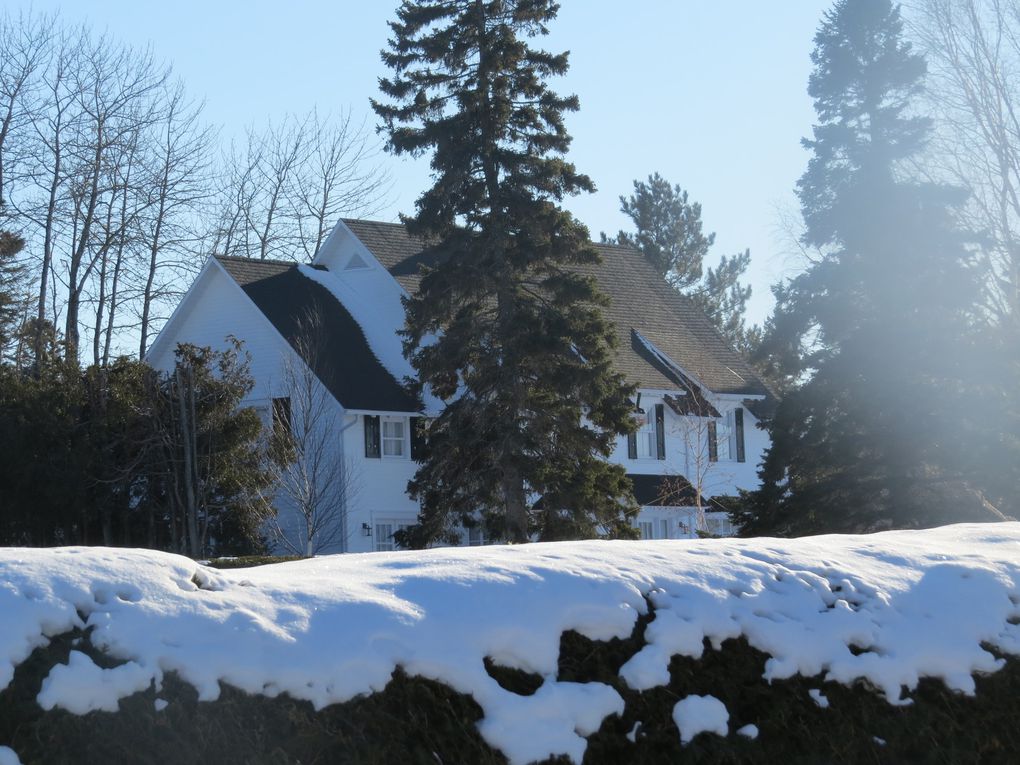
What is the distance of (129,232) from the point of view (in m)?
41.8

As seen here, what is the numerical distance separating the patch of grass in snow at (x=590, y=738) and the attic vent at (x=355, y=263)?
29.9 metres

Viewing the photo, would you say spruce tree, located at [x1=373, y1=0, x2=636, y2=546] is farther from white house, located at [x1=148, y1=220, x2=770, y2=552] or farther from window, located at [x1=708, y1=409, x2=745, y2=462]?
window, located at [x1=708, y1=409, x2=745, y2=462]

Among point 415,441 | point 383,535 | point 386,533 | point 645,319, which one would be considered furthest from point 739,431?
point 383,535

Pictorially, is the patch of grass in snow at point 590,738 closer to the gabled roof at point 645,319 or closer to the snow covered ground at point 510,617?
the snow covered ground at point 510,617

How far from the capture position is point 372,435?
105ft

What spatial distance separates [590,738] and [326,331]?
28.2 meters

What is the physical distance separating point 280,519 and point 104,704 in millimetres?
26704

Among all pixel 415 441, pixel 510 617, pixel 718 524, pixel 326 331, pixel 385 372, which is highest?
pixel 326 331

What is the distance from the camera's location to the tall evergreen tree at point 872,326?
980 inches

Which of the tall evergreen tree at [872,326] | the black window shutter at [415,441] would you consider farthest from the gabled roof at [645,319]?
the tall evergreen tree at [872,326]

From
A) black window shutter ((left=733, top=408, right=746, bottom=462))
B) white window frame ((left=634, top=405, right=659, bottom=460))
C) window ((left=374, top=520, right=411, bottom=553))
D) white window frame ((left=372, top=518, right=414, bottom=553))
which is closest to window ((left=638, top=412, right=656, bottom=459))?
white window frame ((left=634, top=405, right=659, bottom=460))

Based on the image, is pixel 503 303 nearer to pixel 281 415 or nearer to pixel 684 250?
pixel 281 415

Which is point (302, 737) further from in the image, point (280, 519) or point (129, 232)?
point (129, 232)

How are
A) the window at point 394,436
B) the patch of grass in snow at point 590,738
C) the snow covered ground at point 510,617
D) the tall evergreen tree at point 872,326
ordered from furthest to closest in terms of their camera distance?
the window at point 394,436
the tall evergreen tree at point 872,326
the snow covered ground at point 510,617
the patch of grass in snow at point 590,738
